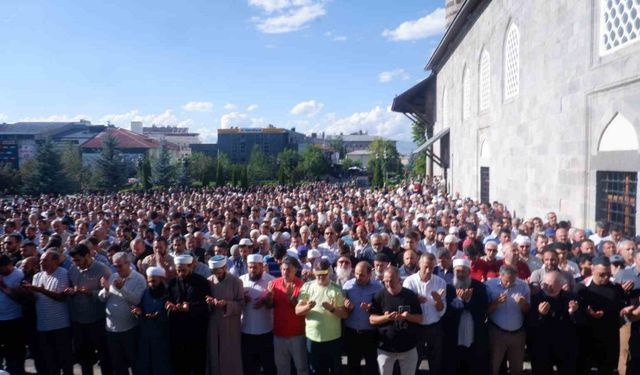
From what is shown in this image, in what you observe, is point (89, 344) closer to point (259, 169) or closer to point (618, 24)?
point (618, 24)

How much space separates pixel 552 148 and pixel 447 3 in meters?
25.1

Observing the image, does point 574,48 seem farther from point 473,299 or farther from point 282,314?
point 282,314

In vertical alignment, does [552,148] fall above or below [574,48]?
below

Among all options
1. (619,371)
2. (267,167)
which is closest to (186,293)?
(619,371)

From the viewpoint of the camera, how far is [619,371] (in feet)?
16.4

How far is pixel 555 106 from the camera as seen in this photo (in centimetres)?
1081

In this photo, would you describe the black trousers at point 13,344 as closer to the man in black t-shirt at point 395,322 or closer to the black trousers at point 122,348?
the black trousers at point 122,348

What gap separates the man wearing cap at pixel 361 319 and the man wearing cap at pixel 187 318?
1.60 m

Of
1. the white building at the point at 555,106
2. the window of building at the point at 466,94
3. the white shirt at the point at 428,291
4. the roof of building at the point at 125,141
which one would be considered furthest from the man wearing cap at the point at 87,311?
the roof of building at the point at 125,141

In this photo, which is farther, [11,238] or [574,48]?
[574,48]

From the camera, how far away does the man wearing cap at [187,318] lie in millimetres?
4789

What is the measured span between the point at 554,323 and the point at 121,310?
480 cm

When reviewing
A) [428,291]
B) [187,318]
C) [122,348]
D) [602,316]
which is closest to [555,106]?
[602,316]

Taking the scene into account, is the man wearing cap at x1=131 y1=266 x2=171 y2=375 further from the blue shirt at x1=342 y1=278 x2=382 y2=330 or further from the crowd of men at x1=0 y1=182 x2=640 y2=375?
the blue shirt at x1=342 y1=278 x2=382 y2=330
